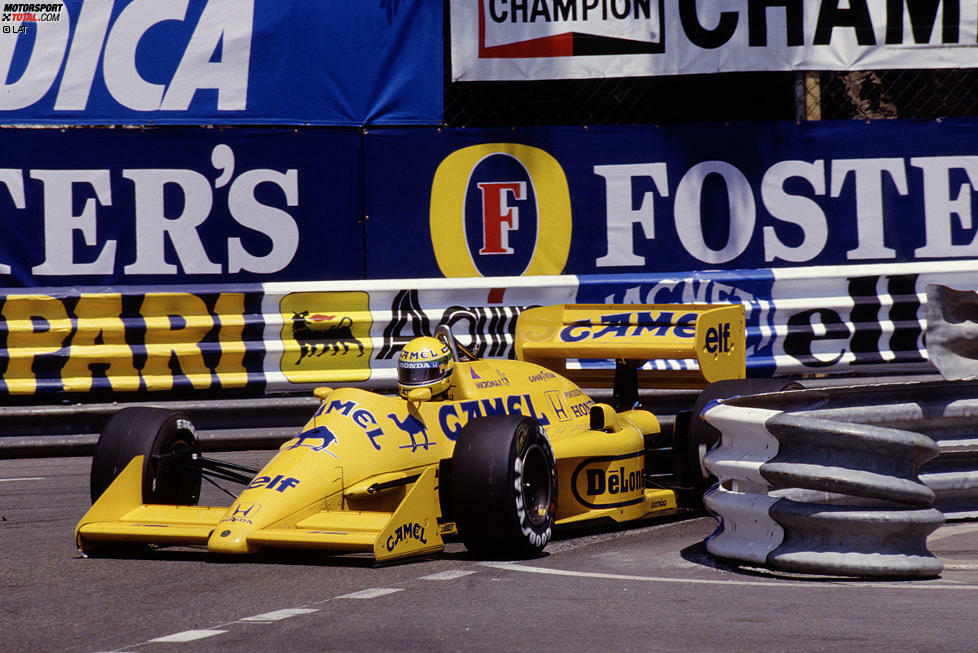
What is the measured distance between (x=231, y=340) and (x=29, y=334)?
4.97ft

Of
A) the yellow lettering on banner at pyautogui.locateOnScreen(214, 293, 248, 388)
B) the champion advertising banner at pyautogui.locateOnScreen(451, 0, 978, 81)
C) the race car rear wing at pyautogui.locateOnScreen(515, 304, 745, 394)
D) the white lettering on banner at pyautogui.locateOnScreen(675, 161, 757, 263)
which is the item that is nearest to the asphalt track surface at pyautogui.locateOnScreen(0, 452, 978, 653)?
the race car rear wing at pyautogui.locateOnScreen(515, 304, 745, 394)

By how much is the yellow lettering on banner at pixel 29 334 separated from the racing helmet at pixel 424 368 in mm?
4554

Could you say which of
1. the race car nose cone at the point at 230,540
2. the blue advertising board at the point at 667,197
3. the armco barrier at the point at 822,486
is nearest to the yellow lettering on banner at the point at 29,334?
the blue advertising board at the point at 667,197

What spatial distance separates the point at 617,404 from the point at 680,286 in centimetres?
300

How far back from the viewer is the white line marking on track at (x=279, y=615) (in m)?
5.22

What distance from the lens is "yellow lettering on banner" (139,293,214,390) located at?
11.1m

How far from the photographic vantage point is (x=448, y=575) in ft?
20.2

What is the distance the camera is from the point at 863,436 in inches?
232

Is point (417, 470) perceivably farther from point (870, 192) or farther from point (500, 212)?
point (870, 192)

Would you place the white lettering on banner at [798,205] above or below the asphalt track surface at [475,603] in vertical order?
above

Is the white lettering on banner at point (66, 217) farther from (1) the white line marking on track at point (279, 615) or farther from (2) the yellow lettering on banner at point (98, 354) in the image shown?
(1) the white line marking on track at point (279, 615)

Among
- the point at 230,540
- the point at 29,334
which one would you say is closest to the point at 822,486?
the point at 230,540

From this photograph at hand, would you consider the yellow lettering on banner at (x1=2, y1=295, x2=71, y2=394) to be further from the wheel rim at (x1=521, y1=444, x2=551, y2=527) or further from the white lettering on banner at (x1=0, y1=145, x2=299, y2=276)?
the wheel rim at (x1=521, y1=444, x2=551, y2=527)

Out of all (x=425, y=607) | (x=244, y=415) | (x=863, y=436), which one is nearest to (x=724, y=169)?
(x=244, y=415)
